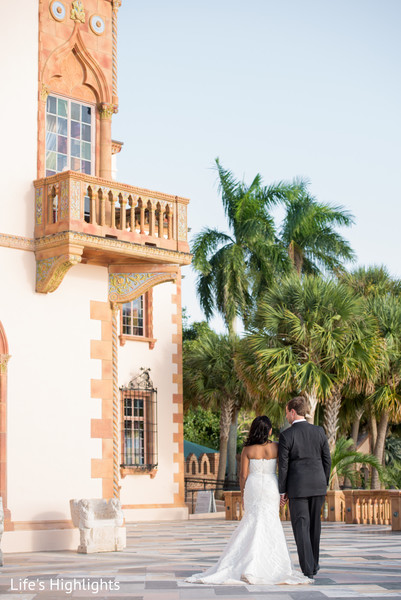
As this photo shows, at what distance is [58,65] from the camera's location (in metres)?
15.6

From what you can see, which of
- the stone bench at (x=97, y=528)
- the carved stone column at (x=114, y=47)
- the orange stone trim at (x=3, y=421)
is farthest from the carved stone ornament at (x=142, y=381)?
the stone bench at (x=97, y=528)

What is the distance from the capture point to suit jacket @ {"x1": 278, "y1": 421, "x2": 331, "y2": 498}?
28.8ft

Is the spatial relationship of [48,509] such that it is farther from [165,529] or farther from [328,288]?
[328,288]

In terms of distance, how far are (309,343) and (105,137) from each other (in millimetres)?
9679

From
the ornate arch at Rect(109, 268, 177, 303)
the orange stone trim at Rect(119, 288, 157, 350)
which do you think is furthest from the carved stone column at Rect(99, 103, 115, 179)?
the orange stone trim at Rect(119, 288, 157, 350)

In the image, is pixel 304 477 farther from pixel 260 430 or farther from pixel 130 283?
pixel 130 283

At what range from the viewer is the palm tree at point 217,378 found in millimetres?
30656

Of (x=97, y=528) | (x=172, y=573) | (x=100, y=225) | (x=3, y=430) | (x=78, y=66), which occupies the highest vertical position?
(x=78, y=66)

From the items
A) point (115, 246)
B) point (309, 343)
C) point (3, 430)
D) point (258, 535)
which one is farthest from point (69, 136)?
point (309, 343)

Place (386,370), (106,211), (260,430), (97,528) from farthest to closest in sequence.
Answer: (386,370) → (106,211) → (97,528) → (260,430)

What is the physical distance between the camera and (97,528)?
43.3ft

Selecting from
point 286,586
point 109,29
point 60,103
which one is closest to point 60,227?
point 60,103

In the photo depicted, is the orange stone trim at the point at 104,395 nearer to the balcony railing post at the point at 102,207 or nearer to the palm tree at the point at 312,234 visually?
the balcony railing post at the point at 102,207

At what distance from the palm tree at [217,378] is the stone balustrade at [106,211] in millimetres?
14613
